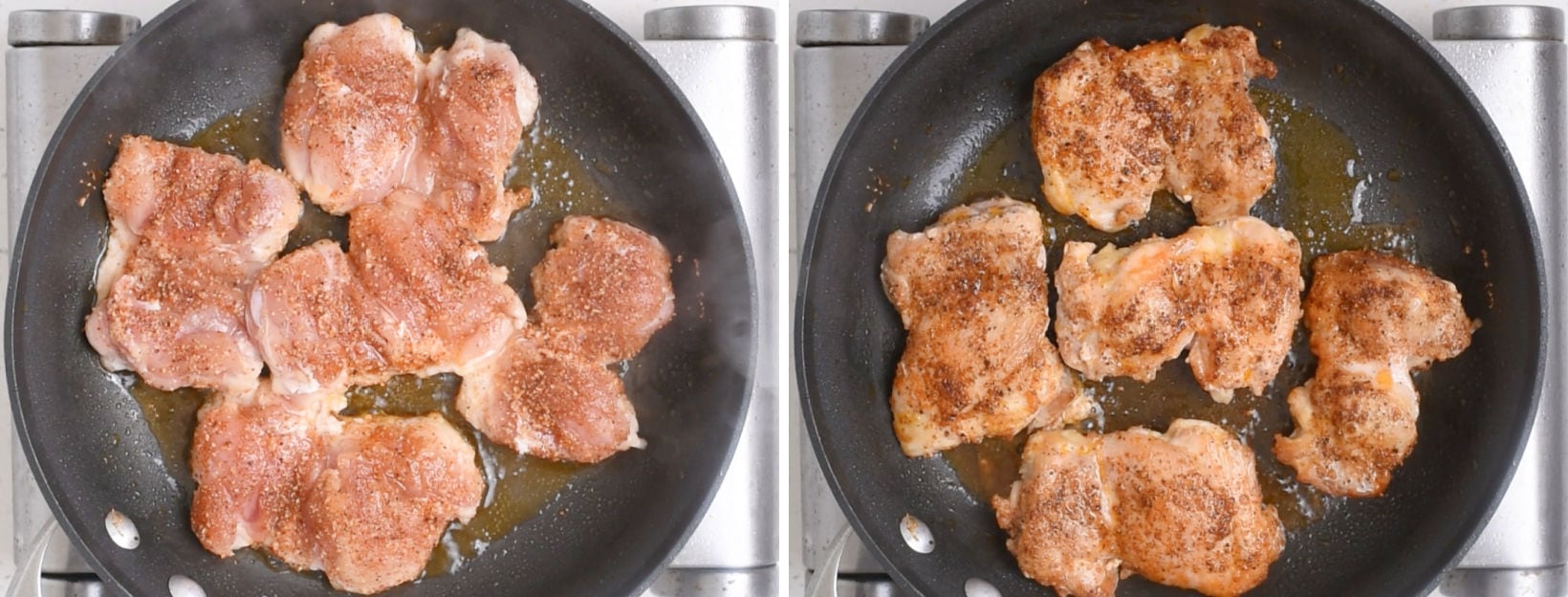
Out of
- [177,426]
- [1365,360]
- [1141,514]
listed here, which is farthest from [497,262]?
[1365,360]

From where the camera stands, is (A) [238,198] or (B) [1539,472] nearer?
(A) [238,198]

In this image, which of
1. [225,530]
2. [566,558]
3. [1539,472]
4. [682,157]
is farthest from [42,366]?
[1539,472]

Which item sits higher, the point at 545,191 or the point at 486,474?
the point at 545,191

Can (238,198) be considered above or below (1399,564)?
above

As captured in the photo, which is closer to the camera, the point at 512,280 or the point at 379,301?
the point at 379,301

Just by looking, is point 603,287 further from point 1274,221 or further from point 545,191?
point 1274,221

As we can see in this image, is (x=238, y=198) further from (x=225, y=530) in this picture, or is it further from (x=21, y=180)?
(x=225, y=530)
